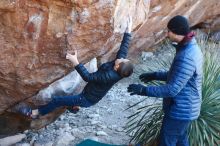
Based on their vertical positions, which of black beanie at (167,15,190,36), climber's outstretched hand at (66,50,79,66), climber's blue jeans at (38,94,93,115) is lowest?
climber's blue jeans at (38,94,93,115)

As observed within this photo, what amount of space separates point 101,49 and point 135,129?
1.90m

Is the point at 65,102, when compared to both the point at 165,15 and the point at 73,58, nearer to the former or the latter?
the point at 73,58

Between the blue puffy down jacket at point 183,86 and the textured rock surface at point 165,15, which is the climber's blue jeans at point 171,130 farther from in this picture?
the textured rock surface at point 165,15

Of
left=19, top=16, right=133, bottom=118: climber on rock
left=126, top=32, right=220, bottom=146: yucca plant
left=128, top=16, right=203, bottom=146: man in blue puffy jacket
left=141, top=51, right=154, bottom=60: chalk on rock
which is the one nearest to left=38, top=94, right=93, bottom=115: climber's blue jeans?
left=19, top=16, right=133, bottom=118: climber on rock

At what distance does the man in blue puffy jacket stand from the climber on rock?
56 centimetres

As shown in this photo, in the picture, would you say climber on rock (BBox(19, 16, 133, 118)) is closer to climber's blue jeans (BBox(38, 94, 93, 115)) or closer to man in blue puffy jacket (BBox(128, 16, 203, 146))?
climber's blue jeans (BBox(38, 94, 93, 115))

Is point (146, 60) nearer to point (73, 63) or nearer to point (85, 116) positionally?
point (85, 116)

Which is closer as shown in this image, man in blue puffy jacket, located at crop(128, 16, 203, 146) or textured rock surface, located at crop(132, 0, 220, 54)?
man in blue puffy jacket, located at crop(128, 16, 203, 146)

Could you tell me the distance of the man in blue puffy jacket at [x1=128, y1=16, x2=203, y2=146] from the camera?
4.79 m

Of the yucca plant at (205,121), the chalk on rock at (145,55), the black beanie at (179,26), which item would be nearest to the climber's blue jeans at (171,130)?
the yucca plant at (205,121)

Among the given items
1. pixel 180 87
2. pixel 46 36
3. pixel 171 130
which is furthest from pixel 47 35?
pixel 171 130

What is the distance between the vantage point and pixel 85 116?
7969 mm

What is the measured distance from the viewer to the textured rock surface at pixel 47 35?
16.8ft

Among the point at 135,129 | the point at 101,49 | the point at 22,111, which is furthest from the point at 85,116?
the point at 101,49
